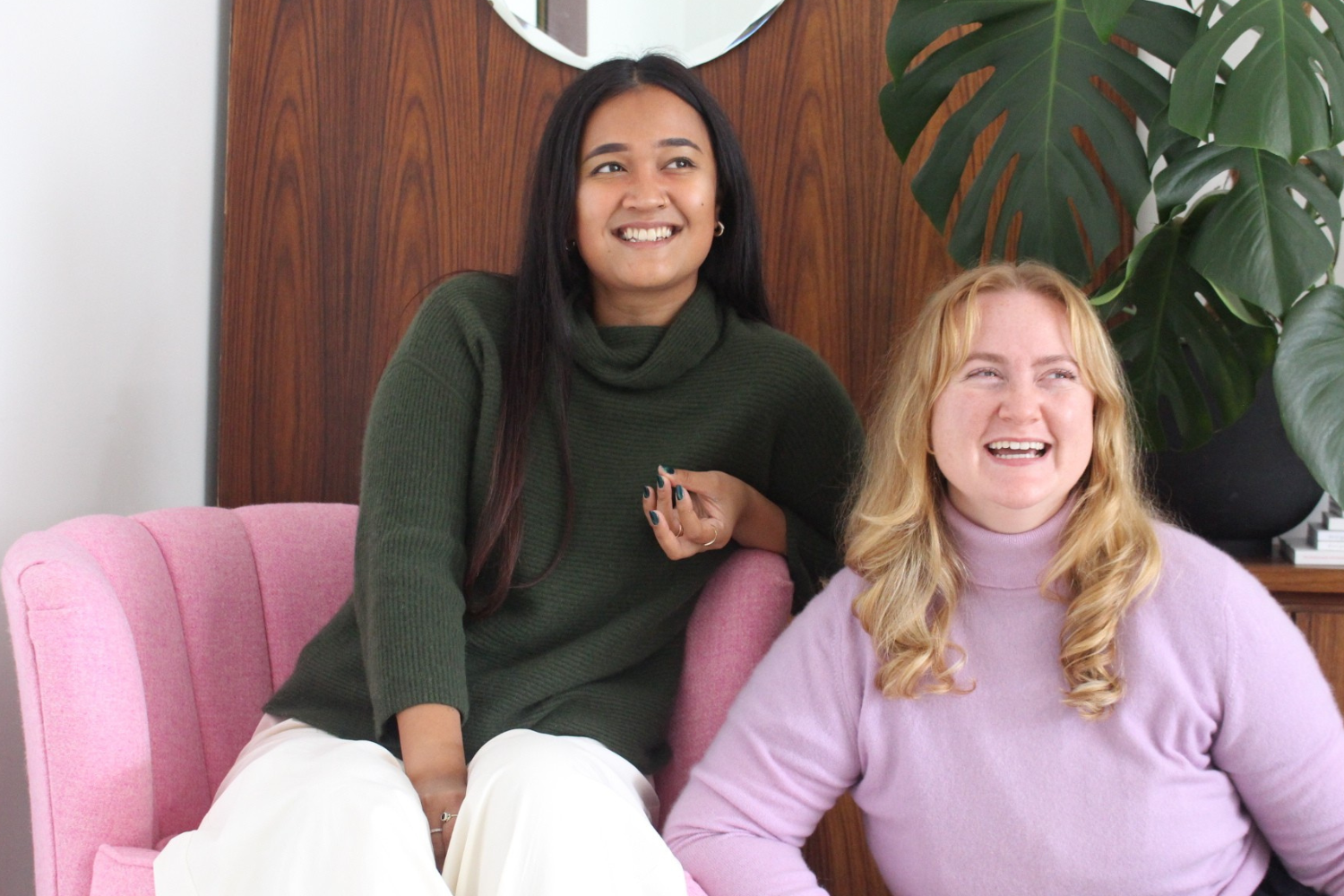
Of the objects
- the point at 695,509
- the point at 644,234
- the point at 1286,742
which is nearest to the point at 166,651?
the point at 695,509

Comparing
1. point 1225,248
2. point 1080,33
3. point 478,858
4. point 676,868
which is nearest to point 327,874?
point 478,858

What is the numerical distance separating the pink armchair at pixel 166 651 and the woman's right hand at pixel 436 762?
0.79 ft

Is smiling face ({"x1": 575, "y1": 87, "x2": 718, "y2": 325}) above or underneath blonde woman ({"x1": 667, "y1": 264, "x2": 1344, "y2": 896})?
above

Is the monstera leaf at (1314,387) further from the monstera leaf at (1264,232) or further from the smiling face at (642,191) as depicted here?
the smiling face at (642,191)

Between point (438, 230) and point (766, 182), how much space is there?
0.55m

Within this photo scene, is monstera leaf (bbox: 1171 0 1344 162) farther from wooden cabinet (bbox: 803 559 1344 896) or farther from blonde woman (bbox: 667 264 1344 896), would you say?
wooden cabinet (bbox: 803 559 1344 896)

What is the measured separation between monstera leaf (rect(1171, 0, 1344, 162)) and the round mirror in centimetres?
84

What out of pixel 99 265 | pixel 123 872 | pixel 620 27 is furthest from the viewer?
pixel 620 27

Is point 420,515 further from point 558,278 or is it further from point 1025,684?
point 1025,684

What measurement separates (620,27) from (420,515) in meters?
1.02

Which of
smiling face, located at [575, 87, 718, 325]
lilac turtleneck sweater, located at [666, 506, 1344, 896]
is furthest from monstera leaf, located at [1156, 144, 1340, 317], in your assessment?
smiling face, located at [575, 87, 718, 325]

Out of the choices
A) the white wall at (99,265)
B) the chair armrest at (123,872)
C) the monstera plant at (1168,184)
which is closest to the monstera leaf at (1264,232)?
the monstera plant at (1168,184)

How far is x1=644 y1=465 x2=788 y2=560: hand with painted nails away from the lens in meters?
1.35

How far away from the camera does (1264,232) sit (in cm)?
135
